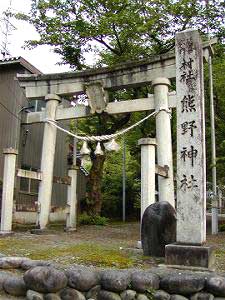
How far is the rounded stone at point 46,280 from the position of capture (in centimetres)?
564

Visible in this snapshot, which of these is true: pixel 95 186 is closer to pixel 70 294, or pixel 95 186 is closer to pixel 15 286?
pixel 15 286

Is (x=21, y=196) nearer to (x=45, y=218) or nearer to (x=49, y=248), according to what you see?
(x=45, y=218)

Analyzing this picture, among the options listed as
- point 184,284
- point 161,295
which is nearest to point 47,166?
point 161,295

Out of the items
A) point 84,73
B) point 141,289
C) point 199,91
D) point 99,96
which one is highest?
point 84,73

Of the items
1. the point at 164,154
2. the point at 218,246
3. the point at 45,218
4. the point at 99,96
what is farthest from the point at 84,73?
the point at 218,246

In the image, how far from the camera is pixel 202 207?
763 centimetres

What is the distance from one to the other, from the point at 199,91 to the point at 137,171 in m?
18.6

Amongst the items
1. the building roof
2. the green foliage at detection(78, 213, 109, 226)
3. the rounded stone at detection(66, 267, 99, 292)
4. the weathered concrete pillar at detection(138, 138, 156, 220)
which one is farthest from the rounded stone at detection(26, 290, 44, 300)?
the building roof

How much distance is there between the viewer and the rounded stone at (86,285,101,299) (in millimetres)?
5887

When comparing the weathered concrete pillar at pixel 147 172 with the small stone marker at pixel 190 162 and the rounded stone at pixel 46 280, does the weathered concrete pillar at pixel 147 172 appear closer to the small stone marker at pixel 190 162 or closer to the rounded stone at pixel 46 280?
the small stone marker at pixel 190 162

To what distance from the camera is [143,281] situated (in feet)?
19.3

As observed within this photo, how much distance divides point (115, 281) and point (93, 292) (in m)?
0.41

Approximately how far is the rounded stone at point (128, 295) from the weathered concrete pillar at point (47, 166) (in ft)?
26.1

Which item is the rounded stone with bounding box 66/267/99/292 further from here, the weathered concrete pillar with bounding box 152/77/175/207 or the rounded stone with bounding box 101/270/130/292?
the weathered concrete pillar with bounding box 152/77/175/207
